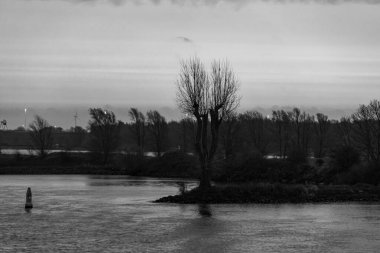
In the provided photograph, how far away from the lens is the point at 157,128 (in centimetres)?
12712

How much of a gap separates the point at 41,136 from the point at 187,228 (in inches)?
4667

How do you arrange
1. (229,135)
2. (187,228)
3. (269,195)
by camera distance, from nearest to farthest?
(187,228) → (269,195) → (229,135)

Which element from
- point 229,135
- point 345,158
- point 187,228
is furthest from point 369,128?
point 187,228

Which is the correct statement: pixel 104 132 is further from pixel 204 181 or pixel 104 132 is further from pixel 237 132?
pixel 204 181

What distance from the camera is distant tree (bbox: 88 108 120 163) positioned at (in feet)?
407

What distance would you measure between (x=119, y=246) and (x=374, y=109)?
59.7 meters

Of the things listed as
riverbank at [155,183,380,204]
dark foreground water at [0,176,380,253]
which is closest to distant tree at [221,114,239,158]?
riverbank at [155,183,380,204]

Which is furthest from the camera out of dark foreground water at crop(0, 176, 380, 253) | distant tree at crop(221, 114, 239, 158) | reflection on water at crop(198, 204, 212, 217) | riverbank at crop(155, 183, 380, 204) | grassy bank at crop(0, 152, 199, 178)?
grassy bank at crop(0, 152, 199, 178)

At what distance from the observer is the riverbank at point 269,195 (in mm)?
40781

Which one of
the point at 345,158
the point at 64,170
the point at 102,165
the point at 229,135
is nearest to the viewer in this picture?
the point at 345,158

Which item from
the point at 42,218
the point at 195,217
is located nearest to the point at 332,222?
the point at 195,217

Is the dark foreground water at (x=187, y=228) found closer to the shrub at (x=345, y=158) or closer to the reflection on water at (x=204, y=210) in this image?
the reflection on water at (x=204, y=210)

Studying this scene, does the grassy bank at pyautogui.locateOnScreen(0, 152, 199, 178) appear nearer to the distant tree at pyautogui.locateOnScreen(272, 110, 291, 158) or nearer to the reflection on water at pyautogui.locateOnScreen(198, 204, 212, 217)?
the distant tree at pyautogui.locateOnScreen(272, 110, 291, 158)

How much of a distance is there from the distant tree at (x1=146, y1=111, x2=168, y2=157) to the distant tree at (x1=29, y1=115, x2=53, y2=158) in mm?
25355
